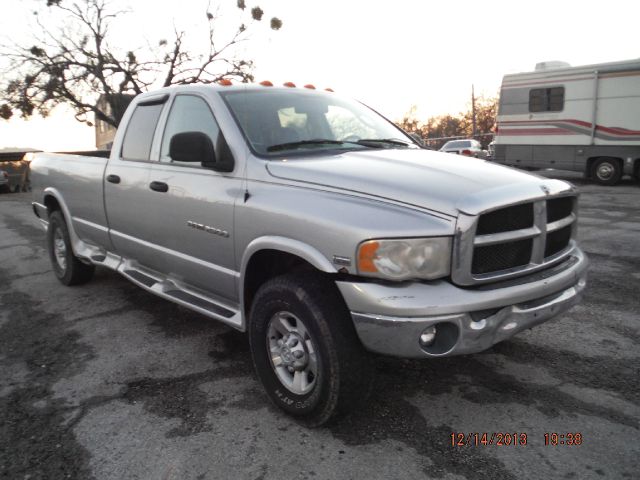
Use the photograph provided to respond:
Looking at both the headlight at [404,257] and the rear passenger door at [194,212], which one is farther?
the rear passenger door at [194,212]

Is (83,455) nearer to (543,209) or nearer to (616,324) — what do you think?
(543,209)

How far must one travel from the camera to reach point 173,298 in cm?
377

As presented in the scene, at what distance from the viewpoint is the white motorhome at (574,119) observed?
1409cm

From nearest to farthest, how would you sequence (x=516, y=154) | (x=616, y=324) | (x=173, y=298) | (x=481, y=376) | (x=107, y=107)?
(x=481, y=376) → (x=173, y=298) → (x=616, y=324) → (x=516, y=154) → (x=107, y=107)

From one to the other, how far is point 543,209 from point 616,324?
6.55 ft

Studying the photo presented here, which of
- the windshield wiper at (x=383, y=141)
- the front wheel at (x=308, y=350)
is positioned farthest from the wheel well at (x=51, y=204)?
the front wheel at (x=308, y=350)

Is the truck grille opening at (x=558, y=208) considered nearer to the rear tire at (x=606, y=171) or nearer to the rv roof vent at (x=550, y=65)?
the rear tire at (x=606, y=171)

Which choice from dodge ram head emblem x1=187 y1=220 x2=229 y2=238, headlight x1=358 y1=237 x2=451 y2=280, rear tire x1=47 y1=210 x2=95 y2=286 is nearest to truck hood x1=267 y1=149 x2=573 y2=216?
headlight x1=358 y1=237 x2=451 y2=280

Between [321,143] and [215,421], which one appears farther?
[321,143]

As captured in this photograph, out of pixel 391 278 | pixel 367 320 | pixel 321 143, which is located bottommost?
pixel 367 320

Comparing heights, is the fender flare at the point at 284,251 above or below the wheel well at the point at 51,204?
above

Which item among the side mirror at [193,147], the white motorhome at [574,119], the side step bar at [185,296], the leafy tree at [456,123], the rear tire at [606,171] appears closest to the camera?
the side mirror at [193,147]

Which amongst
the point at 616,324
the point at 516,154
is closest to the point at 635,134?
the point at 516,154

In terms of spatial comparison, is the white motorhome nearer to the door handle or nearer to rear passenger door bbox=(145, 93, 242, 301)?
Answer: rear passenger door bbox=(145, 93, 242, 301)
